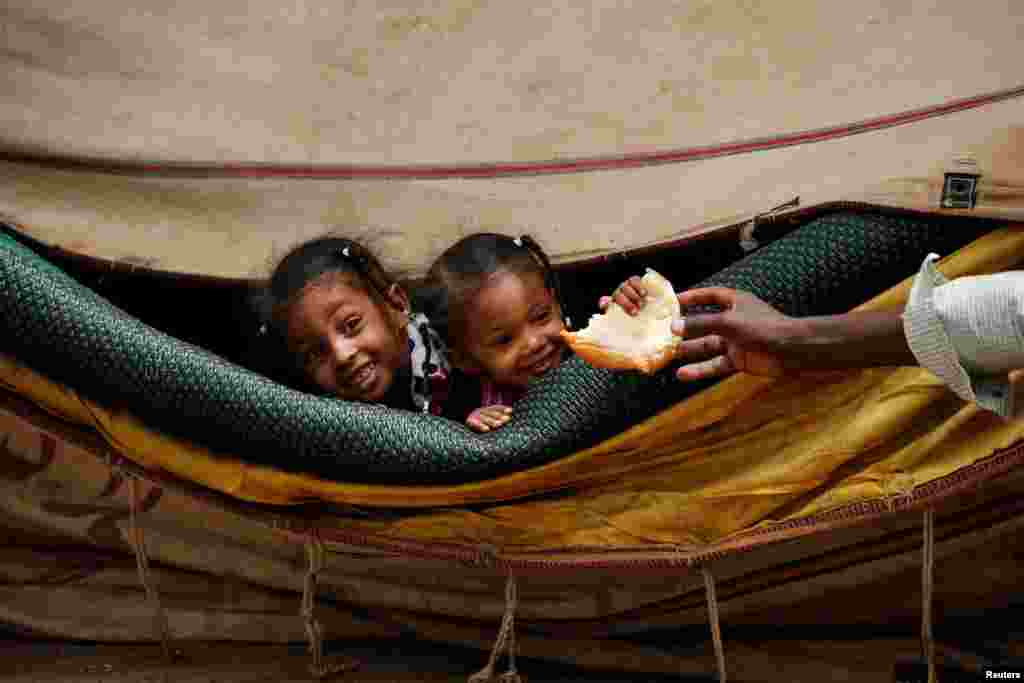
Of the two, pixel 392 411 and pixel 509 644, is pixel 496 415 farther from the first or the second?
Result: pixel 509 644

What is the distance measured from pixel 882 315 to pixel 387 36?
1040 mm

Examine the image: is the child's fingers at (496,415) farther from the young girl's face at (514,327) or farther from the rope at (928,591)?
the rope at (928,591)

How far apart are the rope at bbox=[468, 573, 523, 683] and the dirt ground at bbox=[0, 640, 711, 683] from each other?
0.10m

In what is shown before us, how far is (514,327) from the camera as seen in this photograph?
5.28 ft

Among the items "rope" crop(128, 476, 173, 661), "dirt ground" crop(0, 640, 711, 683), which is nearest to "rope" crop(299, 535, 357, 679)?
"dirt ground" crop(0, 640, 711, 683)

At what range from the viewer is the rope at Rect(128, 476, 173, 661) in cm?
160

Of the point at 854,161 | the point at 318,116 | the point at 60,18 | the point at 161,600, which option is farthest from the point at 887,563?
the point at 60,18

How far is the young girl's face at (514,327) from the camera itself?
1607 mm

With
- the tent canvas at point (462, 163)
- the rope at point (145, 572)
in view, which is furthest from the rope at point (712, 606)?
the rope at point (145, 572)

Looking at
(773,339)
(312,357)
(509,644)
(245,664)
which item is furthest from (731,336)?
(245,664)

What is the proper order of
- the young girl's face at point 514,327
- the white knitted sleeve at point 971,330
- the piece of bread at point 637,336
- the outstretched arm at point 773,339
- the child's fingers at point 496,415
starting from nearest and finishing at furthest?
1. the white knitted sleeve at point 971,330
2. the outstretched arm at point 773,339
3. the piece of bread at point 637,336
4. the child's fingers at point 496,415
5. the young girl's face at point 514,327

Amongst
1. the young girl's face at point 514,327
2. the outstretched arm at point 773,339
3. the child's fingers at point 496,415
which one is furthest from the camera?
the young girl's face at point 514,327

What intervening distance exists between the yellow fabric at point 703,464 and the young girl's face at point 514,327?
0.56 feet

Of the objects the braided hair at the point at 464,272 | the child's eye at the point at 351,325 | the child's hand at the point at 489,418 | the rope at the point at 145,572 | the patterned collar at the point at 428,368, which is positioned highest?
the braided hair at the point at 464,272
